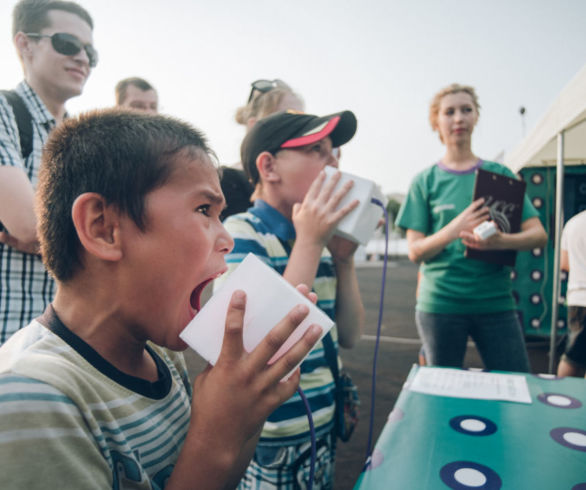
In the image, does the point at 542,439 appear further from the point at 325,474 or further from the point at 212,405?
the point at 212,405

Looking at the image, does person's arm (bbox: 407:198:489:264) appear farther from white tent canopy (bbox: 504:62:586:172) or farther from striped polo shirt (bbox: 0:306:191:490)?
striped polo shirt (bbox: 0:306:191:490)

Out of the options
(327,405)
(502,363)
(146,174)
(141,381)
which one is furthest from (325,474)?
(502,363)

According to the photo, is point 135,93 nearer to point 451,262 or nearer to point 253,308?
point 451,262

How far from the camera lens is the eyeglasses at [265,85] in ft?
6.59

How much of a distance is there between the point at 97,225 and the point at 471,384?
1172 mm

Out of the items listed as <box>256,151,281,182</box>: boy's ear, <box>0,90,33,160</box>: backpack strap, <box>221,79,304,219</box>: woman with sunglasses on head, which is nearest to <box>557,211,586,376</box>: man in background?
<box>221,79,304,219</box>: woman with sunglasses on head

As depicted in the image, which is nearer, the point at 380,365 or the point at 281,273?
the point at 281,273

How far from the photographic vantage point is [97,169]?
0.68 metres

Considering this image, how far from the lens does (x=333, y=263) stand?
1463 millimetres

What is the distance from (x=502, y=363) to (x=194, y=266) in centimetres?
175

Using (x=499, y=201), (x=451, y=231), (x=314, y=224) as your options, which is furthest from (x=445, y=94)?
(x=314, y=224)

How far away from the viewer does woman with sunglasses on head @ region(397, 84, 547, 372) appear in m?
1.93

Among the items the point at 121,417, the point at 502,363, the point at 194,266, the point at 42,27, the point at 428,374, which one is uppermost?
the point at 42,27

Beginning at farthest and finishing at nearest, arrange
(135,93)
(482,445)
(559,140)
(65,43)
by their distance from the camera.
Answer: (559,140) < (135,93) < (65,43) < (482,445)
